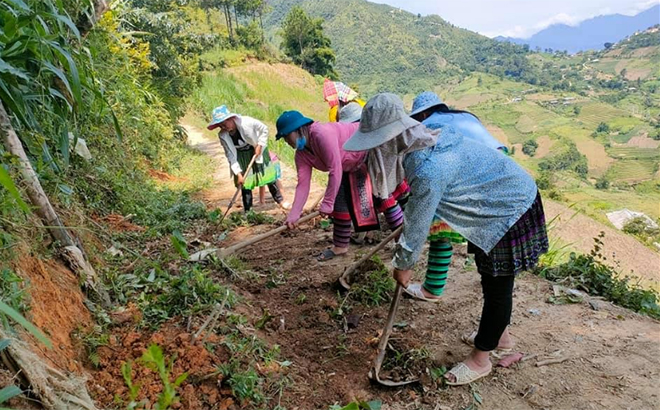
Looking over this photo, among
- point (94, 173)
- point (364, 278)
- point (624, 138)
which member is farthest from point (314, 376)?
point (624, 138)

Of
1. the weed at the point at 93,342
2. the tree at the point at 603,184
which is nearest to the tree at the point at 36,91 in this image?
the weed at the point at 93,342

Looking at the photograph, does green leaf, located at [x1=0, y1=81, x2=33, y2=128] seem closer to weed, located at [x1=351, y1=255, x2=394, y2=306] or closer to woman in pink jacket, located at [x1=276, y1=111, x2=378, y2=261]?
woman in pink jacket, located at [x1=276, y1=111, x2=378, y2=261]

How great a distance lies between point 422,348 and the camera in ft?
7.98

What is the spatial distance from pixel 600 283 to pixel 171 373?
3.09 metres

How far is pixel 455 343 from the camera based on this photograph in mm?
2629

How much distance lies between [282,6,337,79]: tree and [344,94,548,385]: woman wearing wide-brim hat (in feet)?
121

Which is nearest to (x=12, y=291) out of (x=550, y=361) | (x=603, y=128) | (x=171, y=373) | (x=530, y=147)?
(x=171, y=373)

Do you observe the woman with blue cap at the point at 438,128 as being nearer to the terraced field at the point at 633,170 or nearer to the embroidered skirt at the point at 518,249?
the embroidered skirt at the point at 518,249

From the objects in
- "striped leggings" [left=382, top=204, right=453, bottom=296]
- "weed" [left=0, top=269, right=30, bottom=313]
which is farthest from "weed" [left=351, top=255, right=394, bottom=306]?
"weed" [left=0, top=269, right=30, bottom=313]

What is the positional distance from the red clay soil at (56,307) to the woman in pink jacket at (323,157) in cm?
154

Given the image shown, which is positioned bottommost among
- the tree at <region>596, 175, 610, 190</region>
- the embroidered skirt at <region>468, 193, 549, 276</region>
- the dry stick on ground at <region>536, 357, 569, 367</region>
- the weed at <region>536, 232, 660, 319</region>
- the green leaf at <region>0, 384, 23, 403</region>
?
the tree at <region>596, 175, 610, 190</region>

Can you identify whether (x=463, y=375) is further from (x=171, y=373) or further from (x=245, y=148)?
(x=245, y=148)

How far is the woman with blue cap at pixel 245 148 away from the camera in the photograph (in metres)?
4.66

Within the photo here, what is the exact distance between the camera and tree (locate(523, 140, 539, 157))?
60469 mm
